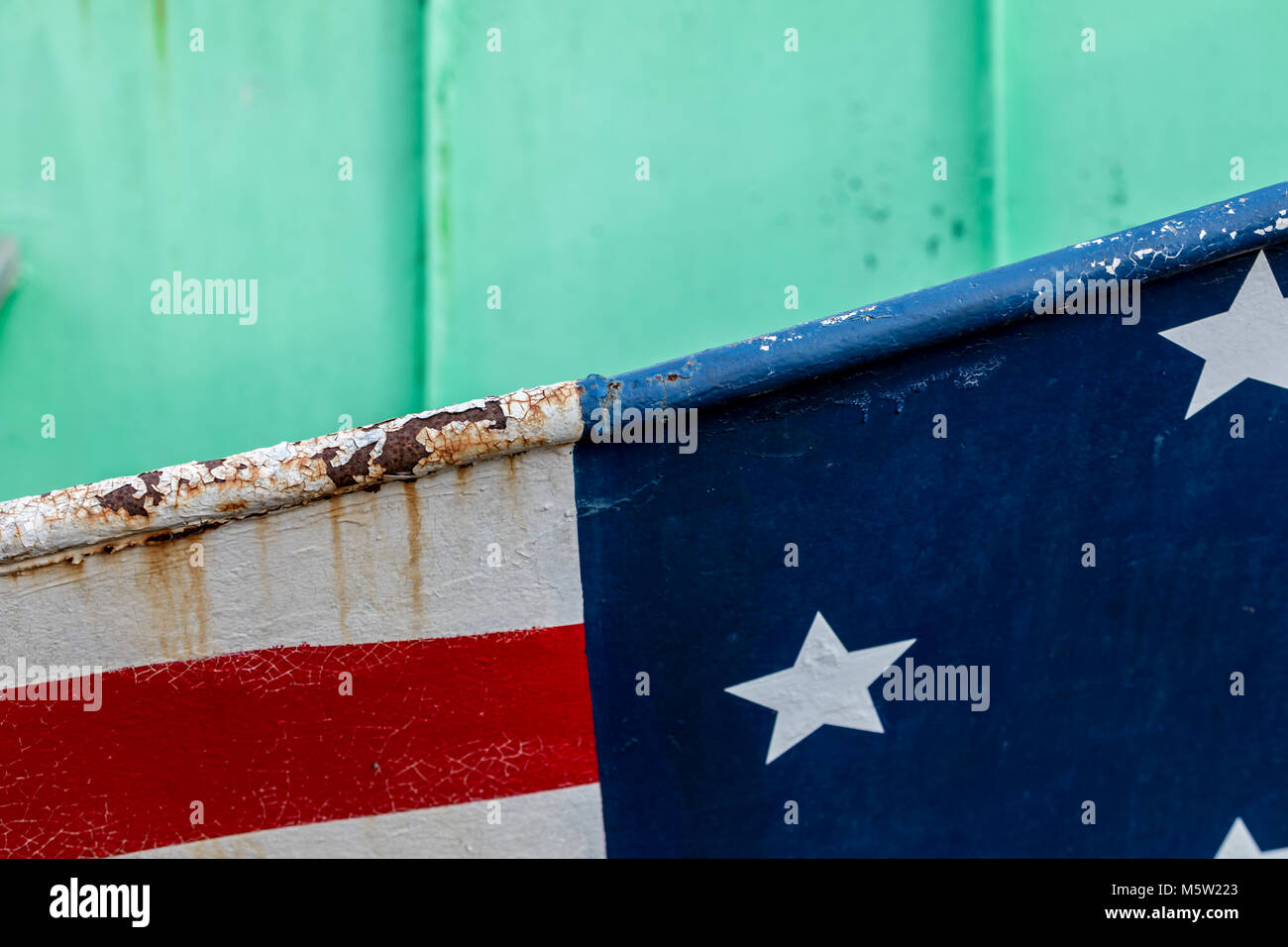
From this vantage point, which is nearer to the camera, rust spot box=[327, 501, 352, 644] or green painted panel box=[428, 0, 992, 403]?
rust spot box=[327, 501, 352, 644]

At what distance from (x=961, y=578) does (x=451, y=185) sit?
1492mm

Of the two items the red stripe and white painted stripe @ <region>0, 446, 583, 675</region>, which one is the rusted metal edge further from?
the red stripe

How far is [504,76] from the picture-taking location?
7.91 ft

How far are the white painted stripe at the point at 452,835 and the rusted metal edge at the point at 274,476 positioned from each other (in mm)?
493

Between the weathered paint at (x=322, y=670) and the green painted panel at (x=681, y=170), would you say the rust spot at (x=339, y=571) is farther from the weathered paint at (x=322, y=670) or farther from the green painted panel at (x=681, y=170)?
the green painted panel at (x=681, y=170)

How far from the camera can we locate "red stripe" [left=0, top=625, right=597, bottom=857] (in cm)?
150

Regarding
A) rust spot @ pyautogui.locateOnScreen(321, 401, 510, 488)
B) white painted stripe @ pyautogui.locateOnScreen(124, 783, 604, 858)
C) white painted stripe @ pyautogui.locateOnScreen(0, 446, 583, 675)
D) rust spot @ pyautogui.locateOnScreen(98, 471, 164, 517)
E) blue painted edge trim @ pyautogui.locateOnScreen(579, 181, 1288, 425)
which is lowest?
white painted stripe @ pyautogui.locateOnScreen(124, 783, 604, 858)

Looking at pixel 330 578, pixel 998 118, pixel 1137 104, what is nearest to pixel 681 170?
pixel 998 118

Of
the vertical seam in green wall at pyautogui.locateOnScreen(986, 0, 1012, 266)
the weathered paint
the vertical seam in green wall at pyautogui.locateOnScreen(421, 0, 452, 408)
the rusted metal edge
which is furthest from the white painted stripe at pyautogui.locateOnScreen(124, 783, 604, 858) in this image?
the vertical seam in green wall at pyautogui.locateOnScreen(986, 0, 1012, 266)

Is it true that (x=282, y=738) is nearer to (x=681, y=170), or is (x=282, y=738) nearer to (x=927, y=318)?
(x=927, y=318)

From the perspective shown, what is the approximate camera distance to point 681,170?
2422 millimetres

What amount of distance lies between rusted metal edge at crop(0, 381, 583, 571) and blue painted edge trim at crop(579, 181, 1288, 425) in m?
0.10

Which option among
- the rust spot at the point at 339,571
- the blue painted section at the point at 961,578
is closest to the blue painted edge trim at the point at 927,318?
the blue painted section at the point at 961,578
